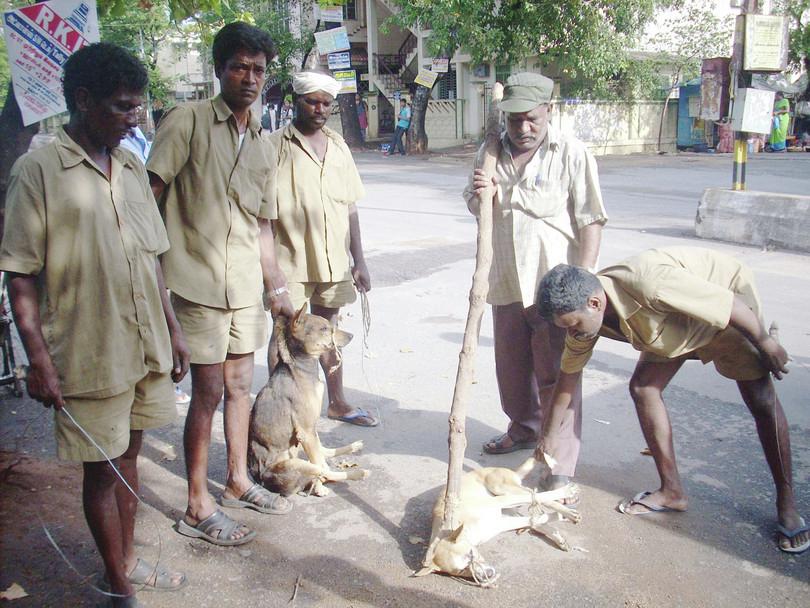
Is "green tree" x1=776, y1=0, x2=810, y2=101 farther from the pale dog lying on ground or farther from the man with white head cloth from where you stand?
the pale dog lying on ground

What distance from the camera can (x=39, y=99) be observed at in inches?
182

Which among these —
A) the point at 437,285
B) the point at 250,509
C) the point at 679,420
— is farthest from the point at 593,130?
the point at 250,509

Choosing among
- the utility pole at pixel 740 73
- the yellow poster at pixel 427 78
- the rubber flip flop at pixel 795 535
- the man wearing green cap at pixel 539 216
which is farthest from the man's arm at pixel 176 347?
the yellow poster at pixel 427 78

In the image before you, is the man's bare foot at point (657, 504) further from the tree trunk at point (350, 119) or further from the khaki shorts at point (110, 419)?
the tree trunk at point (350, 119)

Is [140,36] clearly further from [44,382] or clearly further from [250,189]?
[44,382]

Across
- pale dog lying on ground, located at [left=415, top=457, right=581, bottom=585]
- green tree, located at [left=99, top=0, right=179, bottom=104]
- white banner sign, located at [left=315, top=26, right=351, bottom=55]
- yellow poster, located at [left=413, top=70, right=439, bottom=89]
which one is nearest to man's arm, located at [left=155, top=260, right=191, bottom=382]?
pale dog lying on ground, located at [left=415, top=457, right=581, bottom=585]

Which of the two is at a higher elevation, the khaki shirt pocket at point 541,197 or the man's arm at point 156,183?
the man's arm at point 156,183

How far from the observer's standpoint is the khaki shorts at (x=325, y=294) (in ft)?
13.8

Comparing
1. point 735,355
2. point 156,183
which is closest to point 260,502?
point 156,183

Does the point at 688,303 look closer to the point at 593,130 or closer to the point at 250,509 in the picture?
the point at 250,509

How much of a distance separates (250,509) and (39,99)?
289 cm

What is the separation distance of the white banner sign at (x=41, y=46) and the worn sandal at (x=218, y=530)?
2807 millimetres

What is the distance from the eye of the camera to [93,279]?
247 cm

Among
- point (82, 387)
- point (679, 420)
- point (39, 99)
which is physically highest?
point (39, 99)
